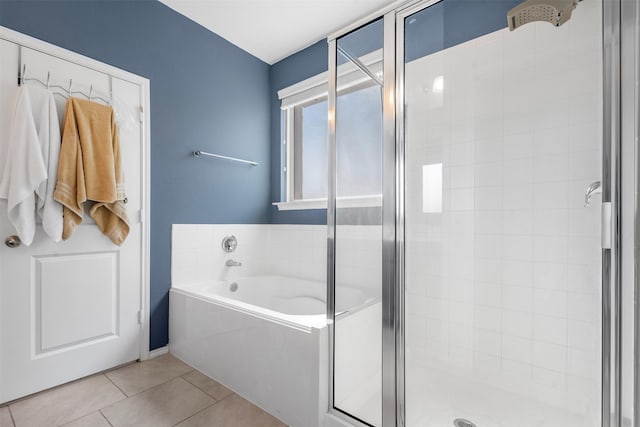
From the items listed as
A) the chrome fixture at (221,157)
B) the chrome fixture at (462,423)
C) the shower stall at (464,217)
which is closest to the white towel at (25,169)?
the chrome fixture at (221,157)

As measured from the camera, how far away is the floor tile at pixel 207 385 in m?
1.62

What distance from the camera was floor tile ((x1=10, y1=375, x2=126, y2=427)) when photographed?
1.41m

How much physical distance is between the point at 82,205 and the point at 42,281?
0.47 metres

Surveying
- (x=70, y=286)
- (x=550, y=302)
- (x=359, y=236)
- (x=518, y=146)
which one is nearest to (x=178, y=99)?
(x=70, y=286)

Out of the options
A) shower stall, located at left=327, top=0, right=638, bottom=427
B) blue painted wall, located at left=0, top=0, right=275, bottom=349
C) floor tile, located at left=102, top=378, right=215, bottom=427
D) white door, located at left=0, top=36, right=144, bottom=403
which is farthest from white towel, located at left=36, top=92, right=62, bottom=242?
shower stall, located at left=327, top=0, right=638, bottom=427

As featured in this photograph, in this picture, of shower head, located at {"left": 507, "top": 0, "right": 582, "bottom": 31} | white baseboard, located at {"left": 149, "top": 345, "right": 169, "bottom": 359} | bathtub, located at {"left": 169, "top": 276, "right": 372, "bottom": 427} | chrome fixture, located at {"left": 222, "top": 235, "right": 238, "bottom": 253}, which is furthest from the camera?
chrome fixture, located at {"left": 222, "top": 235, "right": 238, "bottom": 253}

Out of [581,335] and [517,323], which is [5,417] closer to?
[517,323]

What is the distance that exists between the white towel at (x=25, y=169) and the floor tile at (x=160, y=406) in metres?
0.99

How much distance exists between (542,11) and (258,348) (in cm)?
180

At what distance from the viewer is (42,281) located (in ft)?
5.30

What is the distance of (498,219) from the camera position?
4.88ft

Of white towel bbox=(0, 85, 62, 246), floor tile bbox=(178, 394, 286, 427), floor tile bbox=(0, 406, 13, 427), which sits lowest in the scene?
floor tile bbox=(178, 394, 286, 427)

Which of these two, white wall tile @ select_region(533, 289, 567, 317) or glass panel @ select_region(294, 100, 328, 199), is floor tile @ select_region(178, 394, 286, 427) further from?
glass panel @ select_region(294, 100, 328, 199)

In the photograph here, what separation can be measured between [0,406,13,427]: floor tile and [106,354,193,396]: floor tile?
1.42 ft
